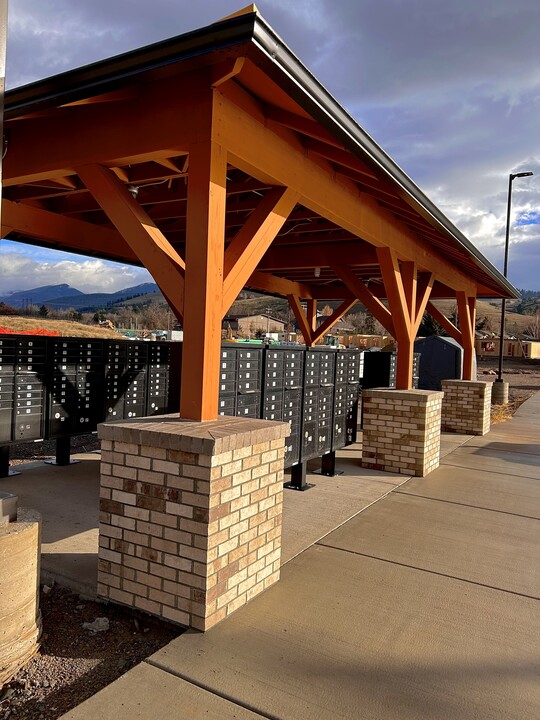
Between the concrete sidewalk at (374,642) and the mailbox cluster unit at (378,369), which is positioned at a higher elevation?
the mailbox cluster unit at (378,369)

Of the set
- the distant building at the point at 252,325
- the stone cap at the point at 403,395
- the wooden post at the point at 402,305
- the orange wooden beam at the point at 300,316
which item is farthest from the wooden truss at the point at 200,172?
the distant building at the point at 252,325

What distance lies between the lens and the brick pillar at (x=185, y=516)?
313 cm

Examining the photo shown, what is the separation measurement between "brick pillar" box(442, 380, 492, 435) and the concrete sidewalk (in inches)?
258

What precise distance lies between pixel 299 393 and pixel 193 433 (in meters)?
3.11

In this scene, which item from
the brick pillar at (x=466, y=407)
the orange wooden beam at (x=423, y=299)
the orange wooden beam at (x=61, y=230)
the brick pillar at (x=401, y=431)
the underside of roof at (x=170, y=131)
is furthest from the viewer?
the brick pillar at (x=466, y=407)

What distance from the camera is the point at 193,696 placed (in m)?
2.52

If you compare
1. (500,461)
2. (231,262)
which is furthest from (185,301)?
(500,461)

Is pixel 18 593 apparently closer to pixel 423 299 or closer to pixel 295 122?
pixel 295 122

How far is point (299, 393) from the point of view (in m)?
6.22

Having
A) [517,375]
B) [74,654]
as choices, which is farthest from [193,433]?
[517,375]

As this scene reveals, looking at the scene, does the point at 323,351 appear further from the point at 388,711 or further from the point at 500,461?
the point at 388,711

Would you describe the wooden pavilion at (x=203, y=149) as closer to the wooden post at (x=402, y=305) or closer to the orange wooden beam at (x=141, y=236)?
the orange wooden beam at (x=141, y=236)

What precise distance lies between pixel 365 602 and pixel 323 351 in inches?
141

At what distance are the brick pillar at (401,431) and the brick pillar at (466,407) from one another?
12.9ft
